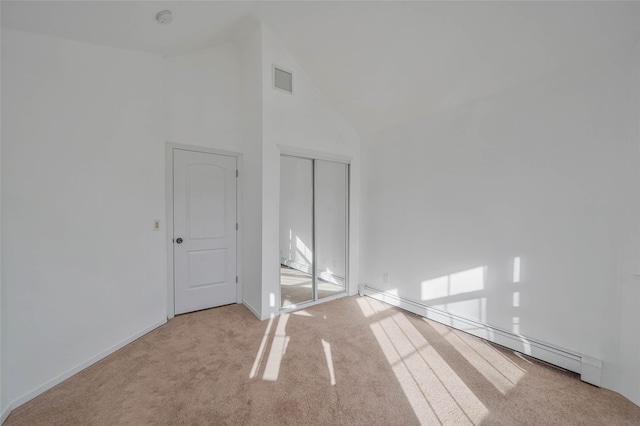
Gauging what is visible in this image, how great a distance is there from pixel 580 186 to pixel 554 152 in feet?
1.12

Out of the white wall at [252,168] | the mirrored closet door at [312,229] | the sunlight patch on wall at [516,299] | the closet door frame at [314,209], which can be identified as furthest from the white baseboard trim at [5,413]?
the sunlight patch on wall at [516,299]

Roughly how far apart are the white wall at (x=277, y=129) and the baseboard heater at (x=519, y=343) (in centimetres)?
175

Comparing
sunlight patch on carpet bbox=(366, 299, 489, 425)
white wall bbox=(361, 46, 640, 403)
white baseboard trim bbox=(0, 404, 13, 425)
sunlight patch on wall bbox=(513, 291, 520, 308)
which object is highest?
white wall bbox=(361, 46, 640, 403)

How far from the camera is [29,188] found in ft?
5.99

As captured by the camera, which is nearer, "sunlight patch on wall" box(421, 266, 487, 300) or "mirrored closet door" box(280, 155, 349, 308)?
"sunlight patch on wall" box(421, 266, 487, 300)

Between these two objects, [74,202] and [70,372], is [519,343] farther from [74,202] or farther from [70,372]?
[74,202]

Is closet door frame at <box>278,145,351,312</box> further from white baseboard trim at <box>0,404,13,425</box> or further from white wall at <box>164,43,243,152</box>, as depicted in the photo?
white baseboard trim at <box>0,404,13,425</box>

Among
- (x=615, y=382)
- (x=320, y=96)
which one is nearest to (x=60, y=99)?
(x=320, y=96)

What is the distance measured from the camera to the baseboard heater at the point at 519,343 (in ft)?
6.47

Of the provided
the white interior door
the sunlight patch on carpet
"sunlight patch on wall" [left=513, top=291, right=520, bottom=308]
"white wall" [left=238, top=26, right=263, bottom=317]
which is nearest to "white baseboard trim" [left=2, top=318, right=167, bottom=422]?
the white interior door

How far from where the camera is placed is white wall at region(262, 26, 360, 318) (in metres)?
3.04

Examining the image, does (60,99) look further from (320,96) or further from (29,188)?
(320,96)

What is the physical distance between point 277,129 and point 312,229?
137cm

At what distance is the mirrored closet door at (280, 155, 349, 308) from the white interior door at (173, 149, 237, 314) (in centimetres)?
77
